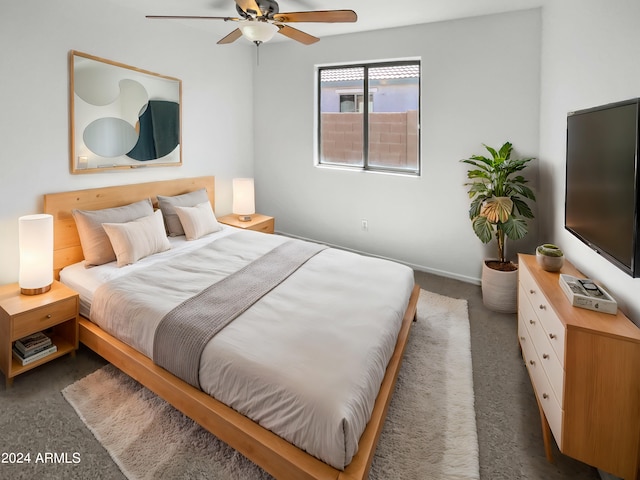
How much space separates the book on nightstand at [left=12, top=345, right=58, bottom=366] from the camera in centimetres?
227

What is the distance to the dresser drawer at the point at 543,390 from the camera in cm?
163

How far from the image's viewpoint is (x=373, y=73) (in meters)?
4.25

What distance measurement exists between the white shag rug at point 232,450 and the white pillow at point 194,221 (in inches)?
55.5

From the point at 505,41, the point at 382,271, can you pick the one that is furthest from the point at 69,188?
the point at 505,41

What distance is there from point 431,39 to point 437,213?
176cm

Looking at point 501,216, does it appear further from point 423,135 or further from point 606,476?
point 606,476

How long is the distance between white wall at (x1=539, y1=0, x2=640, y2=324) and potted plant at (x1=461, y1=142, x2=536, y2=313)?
0.24m

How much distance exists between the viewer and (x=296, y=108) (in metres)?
4.64

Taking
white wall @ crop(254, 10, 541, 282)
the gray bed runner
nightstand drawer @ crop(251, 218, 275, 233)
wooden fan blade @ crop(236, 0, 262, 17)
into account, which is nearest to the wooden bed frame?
the gray bed runner

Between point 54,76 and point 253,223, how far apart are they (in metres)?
2.19

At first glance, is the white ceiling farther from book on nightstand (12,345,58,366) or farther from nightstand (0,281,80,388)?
book on nightstand (12,345,58,366)

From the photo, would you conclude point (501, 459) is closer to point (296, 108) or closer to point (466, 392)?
point (466, 392)

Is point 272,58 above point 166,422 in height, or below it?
above

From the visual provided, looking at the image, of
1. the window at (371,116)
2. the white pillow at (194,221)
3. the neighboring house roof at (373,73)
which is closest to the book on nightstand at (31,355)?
the white pillow at (194,221)
